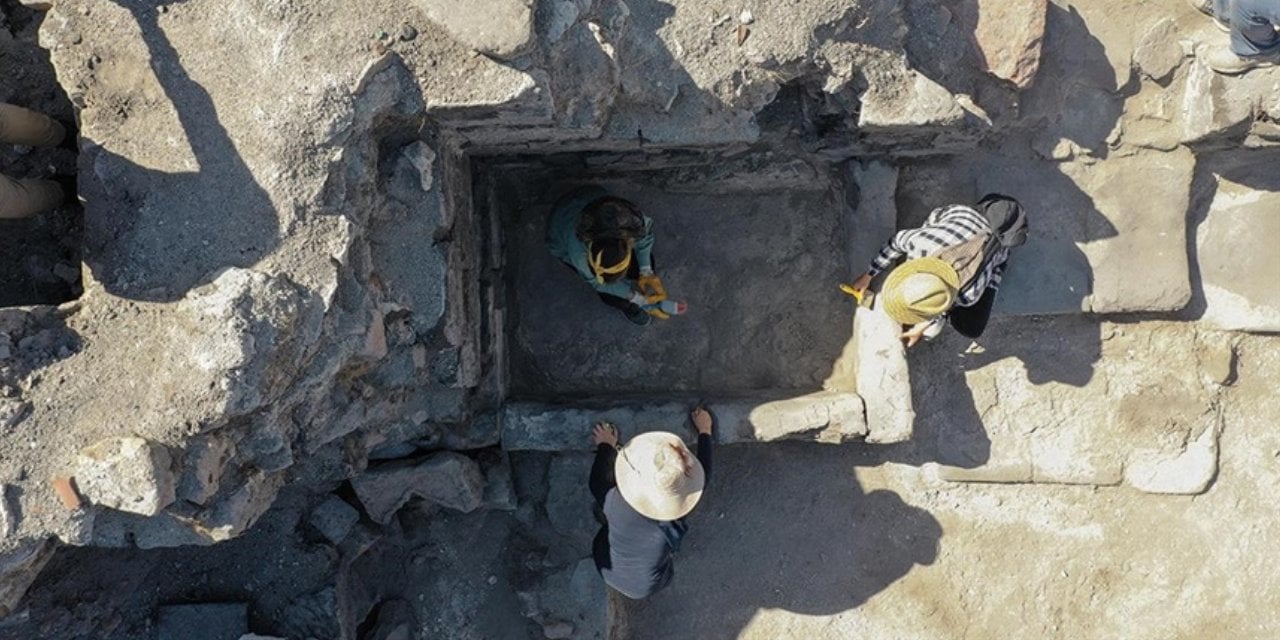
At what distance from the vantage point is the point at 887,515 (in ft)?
16.8

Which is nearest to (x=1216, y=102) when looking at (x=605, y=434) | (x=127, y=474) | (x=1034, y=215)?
(x=1034, y=215)

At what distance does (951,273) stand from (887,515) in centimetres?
179

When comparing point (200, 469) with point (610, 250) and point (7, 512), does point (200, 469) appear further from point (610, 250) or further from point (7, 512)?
point (610, 250)

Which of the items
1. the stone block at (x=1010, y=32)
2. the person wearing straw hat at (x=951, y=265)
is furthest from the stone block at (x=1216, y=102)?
the person wearing straw hat at (x=951, y=265)

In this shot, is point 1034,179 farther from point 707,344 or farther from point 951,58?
point 707,344

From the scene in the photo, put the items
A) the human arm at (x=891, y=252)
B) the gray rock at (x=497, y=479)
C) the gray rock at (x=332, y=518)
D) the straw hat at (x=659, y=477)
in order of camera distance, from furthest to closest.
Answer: the gray rock at (x=497, y=479) → the gray rock at (x=332, y=518) → the human arm at (x=891, y=252) → the straw hat at (x=659, y=477)

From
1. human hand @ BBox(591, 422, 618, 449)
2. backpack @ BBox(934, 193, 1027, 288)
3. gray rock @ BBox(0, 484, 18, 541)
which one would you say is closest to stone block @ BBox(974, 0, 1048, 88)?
backpack @ BBox(934, 193, 1027, 288)

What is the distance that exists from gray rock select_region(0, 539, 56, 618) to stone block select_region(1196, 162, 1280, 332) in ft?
18.5

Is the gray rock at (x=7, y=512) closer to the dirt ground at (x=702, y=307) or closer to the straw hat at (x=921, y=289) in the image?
the dirt ground at (x=702, y=307)

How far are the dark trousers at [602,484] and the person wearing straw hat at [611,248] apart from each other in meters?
0.81

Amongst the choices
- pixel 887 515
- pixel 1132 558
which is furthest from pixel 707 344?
pixel 1132 558

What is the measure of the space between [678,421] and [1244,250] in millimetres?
3201

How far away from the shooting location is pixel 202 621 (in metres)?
4.66

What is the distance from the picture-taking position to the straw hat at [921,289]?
3.87m
